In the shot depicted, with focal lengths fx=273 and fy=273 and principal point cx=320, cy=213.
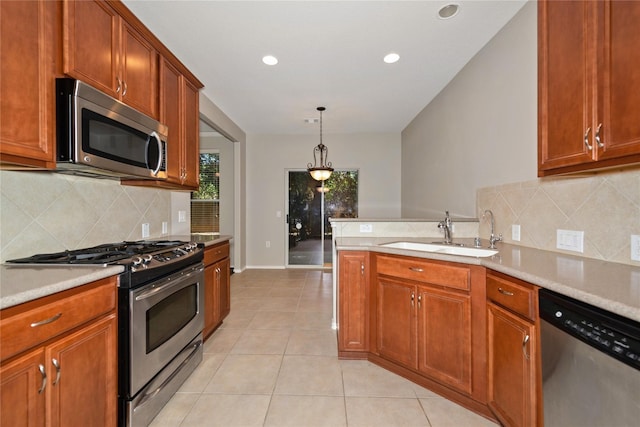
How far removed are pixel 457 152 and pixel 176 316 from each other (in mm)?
3284

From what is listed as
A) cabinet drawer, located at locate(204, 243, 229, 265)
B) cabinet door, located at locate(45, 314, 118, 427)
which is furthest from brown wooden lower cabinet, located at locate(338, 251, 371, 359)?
cabinet door, located at locate(45, 314, 118, 427)

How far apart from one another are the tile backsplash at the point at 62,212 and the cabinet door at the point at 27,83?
379 mm

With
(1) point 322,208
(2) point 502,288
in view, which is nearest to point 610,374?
(2) point 502,288

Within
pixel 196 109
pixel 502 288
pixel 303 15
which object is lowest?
pixel 502 288

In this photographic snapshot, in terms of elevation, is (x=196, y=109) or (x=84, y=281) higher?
(x=196, y=109)

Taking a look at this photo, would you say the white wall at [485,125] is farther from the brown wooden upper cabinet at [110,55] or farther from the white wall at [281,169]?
the brown wooden upper cabinet at [110,55]

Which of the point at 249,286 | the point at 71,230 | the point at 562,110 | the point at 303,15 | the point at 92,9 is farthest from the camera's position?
the point at 249,286

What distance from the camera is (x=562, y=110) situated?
54.3 inches

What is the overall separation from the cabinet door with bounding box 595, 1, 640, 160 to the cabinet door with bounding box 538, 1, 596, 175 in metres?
0.05

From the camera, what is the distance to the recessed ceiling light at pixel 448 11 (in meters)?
2.10

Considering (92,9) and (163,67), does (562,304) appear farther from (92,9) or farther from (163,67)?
(163,67)

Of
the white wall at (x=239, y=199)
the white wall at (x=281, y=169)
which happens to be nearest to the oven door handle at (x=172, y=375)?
the white wall at (x=239, y=199)

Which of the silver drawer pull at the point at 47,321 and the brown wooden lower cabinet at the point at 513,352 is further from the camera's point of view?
the brown wooden lower cabinet at the point at 513,352

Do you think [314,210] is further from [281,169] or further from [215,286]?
[215,286]
